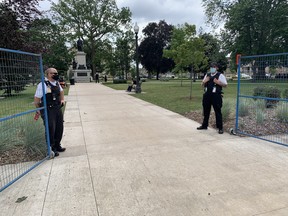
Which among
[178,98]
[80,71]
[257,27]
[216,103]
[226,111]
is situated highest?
[257,27]

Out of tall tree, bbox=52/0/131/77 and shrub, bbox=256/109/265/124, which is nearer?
shrub, bbox=256/109/265/124

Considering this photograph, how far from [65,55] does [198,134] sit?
129 feet

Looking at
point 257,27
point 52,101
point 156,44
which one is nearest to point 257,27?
point 257,27

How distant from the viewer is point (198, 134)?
6102mm

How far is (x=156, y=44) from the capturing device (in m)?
56.0

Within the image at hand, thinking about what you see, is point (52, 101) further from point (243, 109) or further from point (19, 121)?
point (243, 109)

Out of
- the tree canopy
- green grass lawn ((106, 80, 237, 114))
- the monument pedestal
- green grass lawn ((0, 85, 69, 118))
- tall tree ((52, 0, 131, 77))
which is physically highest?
tall tree ((52, 0, 131, 77))

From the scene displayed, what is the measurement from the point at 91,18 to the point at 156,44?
55.9 feet

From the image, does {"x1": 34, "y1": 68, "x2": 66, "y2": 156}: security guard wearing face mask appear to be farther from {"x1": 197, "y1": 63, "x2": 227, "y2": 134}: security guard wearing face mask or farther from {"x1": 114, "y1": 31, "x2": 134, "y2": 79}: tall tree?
{"x1": 114, "y1": 31, "x2": 134, "y2": 79}: tall tree

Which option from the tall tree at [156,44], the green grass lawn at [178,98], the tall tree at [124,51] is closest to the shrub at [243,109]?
the green grass lawn at [178,98]

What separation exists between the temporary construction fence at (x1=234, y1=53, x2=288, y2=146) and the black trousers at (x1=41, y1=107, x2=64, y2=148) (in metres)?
4.44

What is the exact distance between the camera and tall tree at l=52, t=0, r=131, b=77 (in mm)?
46969

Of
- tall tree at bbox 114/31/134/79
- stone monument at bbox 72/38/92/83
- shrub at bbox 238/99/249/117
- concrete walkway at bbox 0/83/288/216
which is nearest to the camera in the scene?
concrete walkway at bbox 0/83/288/216

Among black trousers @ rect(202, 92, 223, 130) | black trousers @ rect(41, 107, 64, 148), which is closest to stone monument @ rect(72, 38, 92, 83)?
black trousers @ rect(202, 92, 223, 130)
